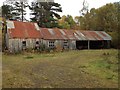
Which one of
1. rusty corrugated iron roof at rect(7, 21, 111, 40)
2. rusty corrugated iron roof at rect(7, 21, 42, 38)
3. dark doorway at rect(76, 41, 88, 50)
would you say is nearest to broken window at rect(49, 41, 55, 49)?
rusty corrugated iron roof at rect(7, 21, 111, 40)

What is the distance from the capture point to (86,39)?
37406 mm

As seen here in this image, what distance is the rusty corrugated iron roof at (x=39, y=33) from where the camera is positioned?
32312 millimetres

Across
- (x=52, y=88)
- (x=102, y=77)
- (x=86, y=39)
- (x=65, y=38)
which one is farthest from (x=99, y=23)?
(x=52, y=88)

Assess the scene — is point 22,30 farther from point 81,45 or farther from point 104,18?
point 104,18

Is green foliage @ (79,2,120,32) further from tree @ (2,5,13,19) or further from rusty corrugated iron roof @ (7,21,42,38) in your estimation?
tree @ (2,5,13,19)

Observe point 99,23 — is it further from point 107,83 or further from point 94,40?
point 107,83

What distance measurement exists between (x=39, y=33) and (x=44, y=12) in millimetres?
17689

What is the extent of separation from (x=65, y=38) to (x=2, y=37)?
33.3 feet

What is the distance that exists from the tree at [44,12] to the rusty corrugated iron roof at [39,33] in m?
12.2

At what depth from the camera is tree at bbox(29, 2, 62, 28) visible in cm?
5027

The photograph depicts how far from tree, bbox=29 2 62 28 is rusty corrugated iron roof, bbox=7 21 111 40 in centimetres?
1223

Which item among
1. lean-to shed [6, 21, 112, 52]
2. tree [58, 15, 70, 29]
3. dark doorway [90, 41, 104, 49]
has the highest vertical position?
tree [58, 15, 70, 29]

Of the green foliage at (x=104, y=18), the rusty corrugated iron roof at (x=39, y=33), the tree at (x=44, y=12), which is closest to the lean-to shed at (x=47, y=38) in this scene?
the rusty corrugated iron roof at (x=39, y=33)

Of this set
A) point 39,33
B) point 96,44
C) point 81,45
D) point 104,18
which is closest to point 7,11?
point 39,33
